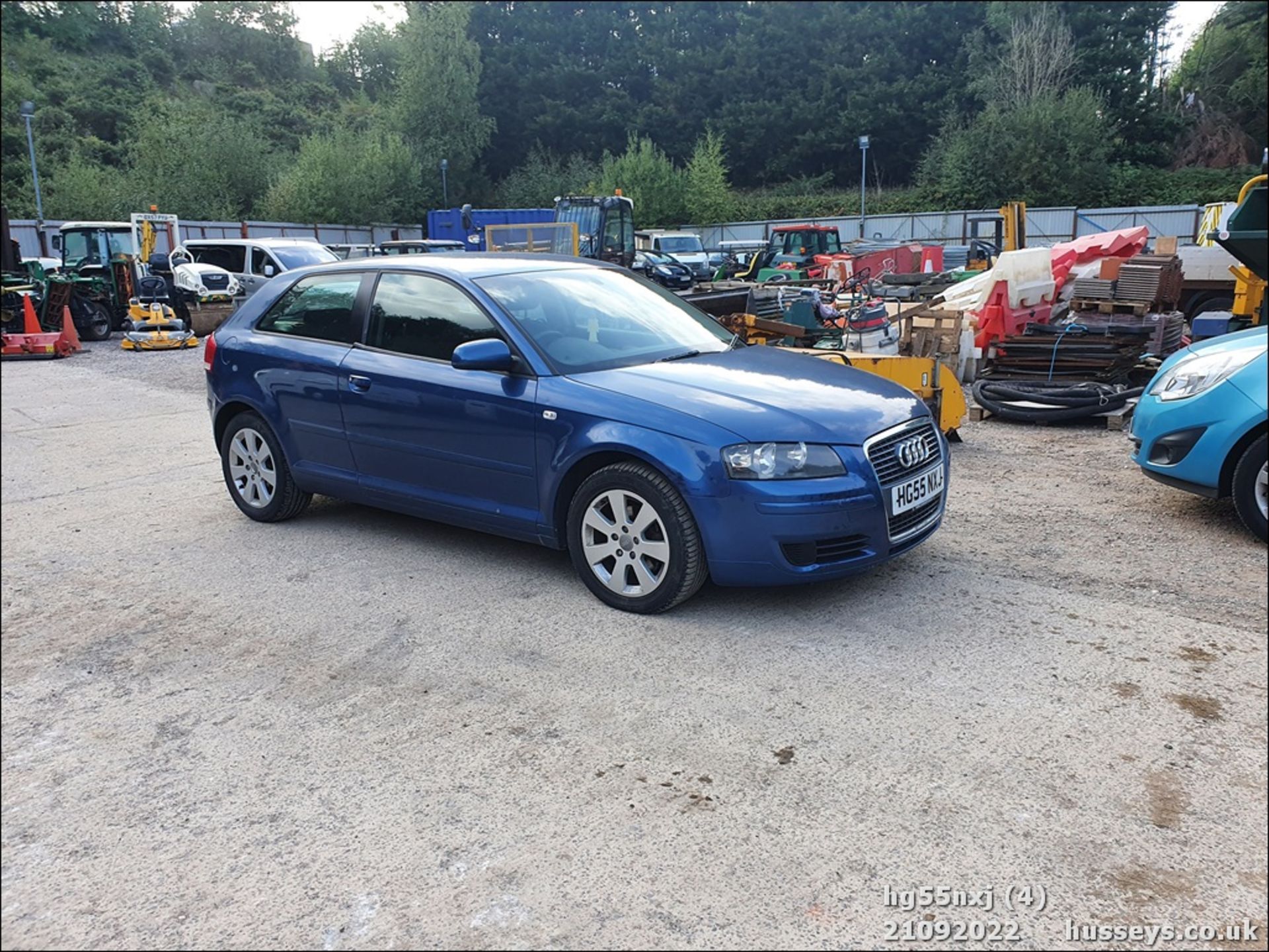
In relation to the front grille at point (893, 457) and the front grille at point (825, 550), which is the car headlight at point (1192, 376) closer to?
the front grille at point (893, 457)

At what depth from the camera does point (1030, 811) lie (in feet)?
9.43

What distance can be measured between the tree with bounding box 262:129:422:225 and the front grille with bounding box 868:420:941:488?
45545mm

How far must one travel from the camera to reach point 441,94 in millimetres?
60781

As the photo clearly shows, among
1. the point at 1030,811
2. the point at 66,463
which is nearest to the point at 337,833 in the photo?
the point at 1030,811

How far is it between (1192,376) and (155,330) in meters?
18.3

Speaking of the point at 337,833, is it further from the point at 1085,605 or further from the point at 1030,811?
the point at 1085,605

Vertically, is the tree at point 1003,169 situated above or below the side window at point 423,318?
above

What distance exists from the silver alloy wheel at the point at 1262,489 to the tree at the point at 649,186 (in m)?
49.7

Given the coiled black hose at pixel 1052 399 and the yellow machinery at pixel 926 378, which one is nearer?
the yellow machinery at pixel 926 378

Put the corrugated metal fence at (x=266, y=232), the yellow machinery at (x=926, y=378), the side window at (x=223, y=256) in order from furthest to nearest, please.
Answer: the corrugated metal fence at (x=266, y=232) → the side window at (x=223, y=256) → the yellow machinery at (x=926, y=378)

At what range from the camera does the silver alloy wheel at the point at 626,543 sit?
446cm

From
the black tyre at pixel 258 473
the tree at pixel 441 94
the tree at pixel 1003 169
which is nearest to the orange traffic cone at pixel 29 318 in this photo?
the black tyre at pixel 258 473

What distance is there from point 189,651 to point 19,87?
10.5 ft

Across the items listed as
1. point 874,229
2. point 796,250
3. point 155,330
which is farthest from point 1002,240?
point 155,330
